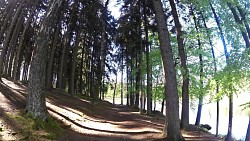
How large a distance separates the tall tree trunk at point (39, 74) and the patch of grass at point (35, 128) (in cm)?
27

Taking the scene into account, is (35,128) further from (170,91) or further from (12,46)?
(12,46)

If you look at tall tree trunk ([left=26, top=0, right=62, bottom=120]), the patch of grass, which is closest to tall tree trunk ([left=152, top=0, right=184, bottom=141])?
the patch of grass

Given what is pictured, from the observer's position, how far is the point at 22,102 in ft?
35.0

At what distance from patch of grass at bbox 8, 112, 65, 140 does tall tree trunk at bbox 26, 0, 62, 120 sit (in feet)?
0.90

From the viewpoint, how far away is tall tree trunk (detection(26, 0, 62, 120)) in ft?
30.4

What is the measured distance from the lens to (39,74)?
9492mm

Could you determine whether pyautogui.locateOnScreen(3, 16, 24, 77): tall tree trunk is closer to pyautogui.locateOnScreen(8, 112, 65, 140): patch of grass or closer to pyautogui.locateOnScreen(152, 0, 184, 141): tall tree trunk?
pyautogui.locateOnScreen(8, 112, 65, 140): patch of grass

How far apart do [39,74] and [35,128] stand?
1.95 metres

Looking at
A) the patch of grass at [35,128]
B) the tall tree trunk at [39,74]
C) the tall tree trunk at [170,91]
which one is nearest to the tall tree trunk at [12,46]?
the tall tree trunk at [39,74]

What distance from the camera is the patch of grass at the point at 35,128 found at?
7.94 m

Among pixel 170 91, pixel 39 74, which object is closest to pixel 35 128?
pixel 39 74

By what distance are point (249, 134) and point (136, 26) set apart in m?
15.0

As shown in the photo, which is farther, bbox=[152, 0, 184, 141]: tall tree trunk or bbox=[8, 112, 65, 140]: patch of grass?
bbox=[152, 0, 184, 141]: tall tree trunk

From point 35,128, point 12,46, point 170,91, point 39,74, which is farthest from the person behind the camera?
point 12,46
